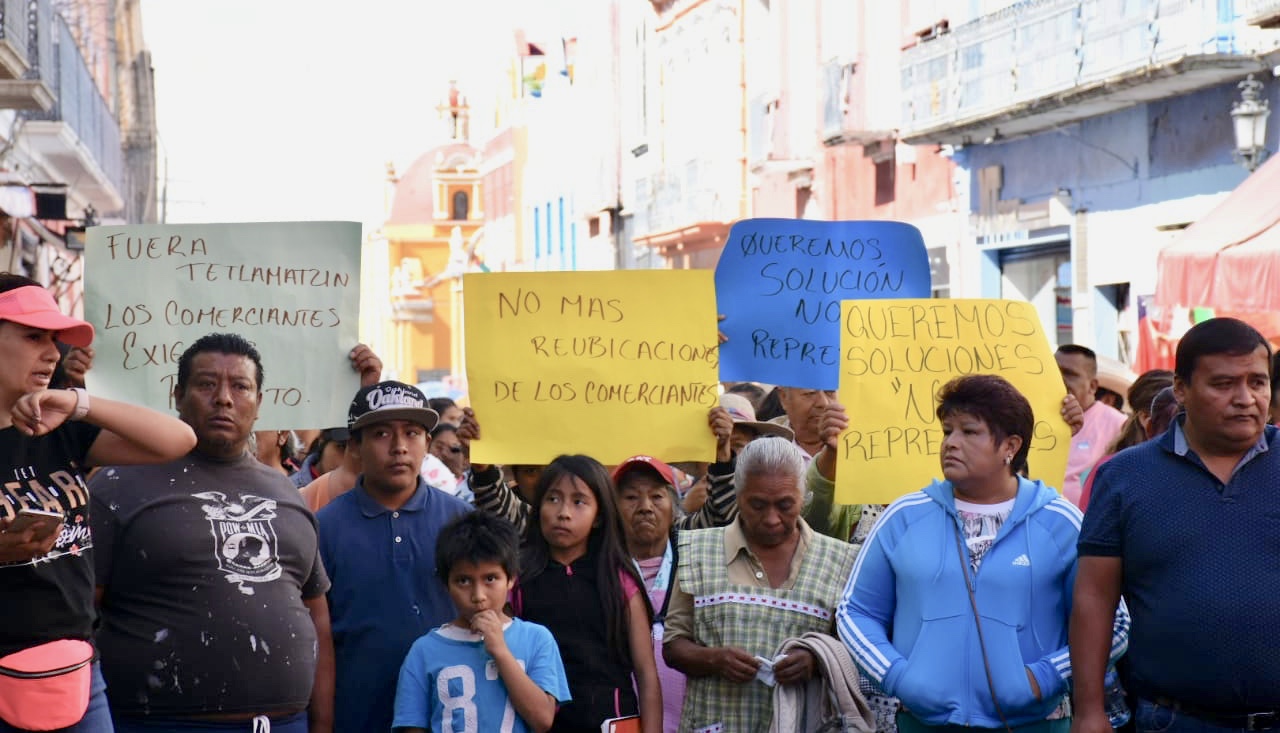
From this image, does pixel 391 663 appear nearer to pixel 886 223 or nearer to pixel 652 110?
pixel 886 223

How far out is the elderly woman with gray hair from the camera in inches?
225

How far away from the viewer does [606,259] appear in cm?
4488

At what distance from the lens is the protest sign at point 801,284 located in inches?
290

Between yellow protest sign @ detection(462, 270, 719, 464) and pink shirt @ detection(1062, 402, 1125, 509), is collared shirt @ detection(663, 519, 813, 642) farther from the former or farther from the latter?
pink shirt @ detection(1062, 402, 1125, 509)

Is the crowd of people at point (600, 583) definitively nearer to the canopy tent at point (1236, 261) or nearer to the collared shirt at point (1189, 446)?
the collared shirt at point (1189, 446)

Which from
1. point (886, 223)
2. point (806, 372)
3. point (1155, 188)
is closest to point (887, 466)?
point (806, 372)

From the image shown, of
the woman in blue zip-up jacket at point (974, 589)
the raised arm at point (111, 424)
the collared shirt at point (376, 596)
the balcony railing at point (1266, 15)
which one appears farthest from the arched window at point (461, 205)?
the raised arm at point (111, 424)

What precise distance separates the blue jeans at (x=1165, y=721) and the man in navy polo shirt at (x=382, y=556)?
6.80 feet

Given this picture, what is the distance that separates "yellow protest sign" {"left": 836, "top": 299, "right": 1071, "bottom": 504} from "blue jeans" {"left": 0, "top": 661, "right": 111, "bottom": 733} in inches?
103

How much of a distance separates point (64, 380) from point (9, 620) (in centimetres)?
174

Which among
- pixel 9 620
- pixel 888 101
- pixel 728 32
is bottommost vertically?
pixel 9 620

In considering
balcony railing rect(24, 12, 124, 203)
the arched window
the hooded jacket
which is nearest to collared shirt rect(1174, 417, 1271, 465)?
the hooded jacket

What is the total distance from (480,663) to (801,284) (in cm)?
254

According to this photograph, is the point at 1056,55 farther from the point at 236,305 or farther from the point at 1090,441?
the point at 236,305
